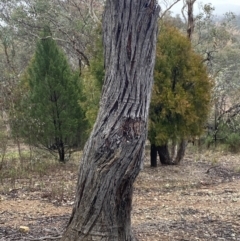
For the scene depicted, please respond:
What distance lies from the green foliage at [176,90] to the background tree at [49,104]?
2189 mm

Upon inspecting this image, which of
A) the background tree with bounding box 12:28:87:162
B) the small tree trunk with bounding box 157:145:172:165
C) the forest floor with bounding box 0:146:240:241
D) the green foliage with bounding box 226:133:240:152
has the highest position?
the background tree with bounding box 12:28:87:162

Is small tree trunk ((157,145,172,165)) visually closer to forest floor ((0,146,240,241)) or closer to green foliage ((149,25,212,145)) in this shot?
forest floor ((0,146,240,241))

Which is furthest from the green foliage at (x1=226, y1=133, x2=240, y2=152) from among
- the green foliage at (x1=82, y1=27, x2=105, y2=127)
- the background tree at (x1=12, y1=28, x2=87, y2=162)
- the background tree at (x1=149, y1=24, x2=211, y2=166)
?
the green foliage at (x1=82, y1=27, x2=105, y2=127)

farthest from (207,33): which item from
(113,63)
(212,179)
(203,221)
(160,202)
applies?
(113,63)

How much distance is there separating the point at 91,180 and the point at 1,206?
3.58 m

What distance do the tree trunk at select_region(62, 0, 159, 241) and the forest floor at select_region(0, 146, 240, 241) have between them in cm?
93

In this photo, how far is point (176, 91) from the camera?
10938 millimetres

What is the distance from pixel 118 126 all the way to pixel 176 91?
7.56m

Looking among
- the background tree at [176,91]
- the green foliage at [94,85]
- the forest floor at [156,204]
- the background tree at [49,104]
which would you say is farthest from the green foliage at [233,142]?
the green foliage at [94,85]

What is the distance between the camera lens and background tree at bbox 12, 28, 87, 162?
11508 millimetres

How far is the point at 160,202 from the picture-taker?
23.4 ft

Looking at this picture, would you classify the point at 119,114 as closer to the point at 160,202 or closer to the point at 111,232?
the point at 111,232

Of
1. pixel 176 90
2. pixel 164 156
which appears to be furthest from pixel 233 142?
pixel 176 90

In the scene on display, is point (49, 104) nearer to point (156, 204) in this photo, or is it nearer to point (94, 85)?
point (94, 85)
